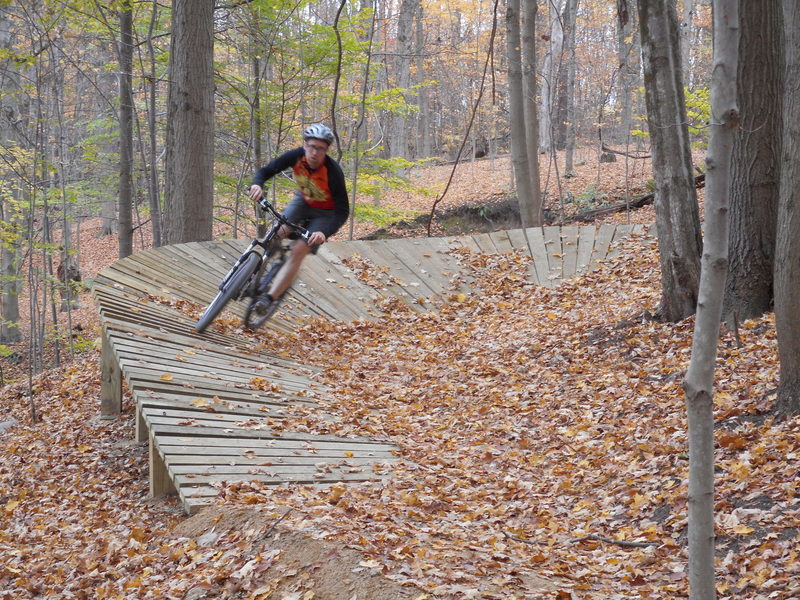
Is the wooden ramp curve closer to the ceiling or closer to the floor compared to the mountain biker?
closer to the floor

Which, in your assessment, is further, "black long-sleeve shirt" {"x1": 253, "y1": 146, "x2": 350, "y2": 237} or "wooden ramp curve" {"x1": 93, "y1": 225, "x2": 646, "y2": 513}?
"black long-sleeve shirt" {"x1": 253, "y1": 146, "x2": 350, "y2": 237}

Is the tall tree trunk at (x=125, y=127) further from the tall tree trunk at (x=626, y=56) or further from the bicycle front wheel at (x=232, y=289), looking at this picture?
the tall tree trunk at (x=626, y=56)

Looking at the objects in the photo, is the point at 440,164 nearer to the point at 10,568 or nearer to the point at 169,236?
the point at 169,236

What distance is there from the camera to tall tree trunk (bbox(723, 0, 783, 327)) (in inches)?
236

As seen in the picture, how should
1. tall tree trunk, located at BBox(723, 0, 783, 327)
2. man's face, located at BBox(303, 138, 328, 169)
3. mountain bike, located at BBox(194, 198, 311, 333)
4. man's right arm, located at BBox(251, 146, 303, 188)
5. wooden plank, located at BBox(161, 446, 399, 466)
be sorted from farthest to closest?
mountain bike, located at BBox(194, 198, 311, 333)
man's right arm, located at BBox(251, 146, 303, 188)
man's face, located at BBox(303, 138, 328, 169)
tall tree trunk, located at BBox(723, 0, 783, 327)
wooden plank, located at BBox(161, 446, 399, 466)

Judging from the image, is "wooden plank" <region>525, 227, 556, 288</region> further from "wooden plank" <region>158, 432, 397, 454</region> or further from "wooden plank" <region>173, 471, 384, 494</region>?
"wooden plank" <region>173, 471, 384, 494</region>

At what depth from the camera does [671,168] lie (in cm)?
665

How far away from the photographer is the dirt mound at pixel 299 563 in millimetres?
2965

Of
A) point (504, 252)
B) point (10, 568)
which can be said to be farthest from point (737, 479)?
point (504, 252)

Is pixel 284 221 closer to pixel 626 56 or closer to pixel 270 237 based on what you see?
pixel 270 237

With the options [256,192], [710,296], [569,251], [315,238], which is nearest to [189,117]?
[256,192]

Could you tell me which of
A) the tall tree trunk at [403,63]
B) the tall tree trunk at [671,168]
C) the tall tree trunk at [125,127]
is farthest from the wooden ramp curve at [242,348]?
the tall tree trunk at [403,63]

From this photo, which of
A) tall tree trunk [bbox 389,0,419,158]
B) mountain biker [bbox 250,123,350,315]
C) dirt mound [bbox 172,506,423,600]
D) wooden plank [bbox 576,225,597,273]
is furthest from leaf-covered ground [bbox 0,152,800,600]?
tall tree trunk [bbox 389,0,419,158]

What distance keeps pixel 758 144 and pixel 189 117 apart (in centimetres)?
632
